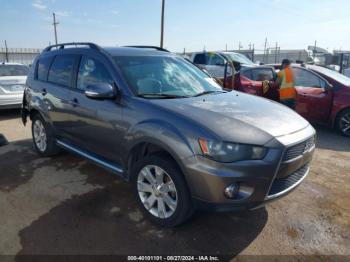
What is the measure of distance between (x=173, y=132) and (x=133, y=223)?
1.14 metres

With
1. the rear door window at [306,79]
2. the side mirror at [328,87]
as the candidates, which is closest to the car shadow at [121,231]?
the side mirror at [328,87]

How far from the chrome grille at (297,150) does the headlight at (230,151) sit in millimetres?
253

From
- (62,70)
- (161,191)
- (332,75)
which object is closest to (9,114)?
(62,70)

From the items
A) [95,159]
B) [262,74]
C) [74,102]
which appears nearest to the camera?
[95,159]

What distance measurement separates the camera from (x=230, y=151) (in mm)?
2590

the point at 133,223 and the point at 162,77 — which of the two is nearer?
the point at 133,223

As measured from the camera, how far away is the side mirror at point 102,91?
10.8ft

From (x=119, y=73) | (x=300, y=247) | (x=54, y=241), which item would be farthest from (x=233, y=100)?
(x=54, y=241)

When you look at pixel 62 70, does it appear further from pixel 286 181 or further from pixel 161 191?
pixel 286 181

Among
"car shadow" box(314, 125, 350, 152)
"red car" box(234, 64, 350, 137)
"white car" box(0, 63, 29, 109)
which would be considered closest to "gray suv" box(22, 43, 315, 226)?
"car shadow" box(314, 125, 350, 152)

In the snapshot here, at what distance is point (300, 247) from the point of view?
2.87m

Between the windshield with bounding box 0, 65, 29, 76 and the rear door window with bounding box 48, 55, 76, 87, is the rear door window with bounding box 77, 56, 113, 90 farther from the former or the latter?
the windshield with bounding box 0, 65, 29, 76

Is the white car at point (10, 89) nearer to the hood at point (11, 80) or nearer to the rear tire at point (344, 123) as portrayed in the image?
the hood at point (11, 80)

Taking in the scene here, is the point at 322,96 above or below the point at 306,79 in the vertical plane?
below
